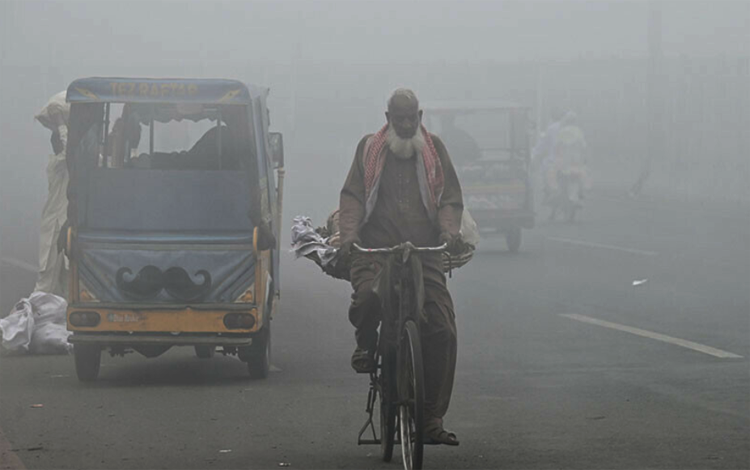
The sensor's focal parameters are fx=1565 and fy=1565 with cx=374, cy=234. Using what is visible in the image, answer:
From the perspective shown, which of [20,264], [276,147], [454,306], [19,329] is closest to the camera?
[276,147]

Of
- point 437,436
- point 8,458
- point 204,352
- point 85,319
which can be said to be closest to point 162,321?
point 85,319

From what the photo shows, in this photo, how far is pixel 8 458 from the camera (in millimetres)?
7852

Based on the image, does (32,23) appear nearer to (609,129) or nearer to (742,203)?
(609,129)

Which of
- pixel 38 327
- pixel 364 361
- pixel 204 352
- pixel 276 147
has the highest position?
pixel 276 147

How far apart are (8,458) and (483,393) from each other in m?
3.33

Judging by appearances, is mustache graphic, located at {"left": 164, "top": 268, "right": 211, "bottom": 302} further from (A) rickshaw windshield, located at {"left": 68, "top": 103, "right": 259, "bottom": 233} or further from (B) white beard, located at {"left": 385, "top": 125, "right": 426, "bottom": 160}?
(B) white beard, located at {"left": 385, "top": 125, "right": 426, "bottom": 160}

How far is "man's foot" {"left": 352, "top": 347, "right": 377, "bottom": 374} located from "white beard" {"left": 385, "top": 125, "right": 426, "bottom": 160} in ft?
3.26

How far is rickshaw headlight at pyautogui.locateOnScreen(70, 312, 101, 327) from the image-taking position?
10414 mm

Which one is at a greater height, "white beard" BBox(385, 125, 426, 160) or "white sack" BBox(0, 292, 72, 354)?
"white beard" BBox(385, 125, 426, 160)

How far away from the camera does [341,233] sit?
775 cm

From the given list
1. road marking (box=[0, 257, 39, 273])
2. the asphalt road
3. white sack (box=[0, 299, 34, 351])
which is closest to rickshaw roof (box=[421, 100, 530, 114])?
the asphalt road

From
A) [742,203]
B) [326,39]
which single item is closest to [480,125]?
[742,203]

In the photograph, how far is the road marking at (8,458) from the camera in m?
7.62

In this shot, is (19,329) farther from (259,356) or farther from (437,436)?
(437,436)
